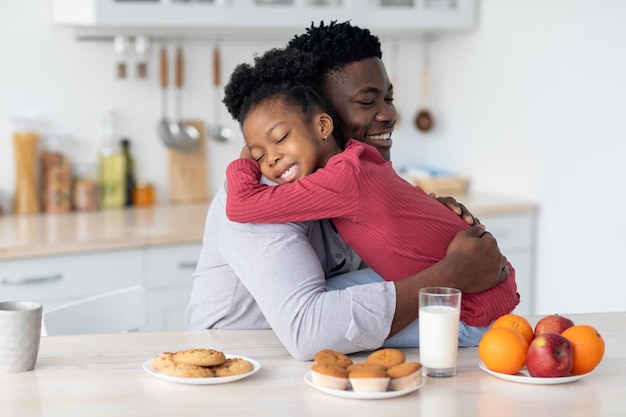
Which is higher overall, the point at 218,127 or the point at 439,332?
the point at 218,127

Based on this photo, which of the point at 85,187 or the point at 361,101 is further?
the point at 85,187

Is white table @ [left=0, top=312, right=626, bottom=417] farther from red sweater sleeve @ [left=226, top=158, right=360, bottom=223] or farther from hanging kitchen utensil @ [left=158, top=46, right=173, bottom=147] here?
hanging kitchen utensil @ [left=158, top=46, right=173, bottom=147]

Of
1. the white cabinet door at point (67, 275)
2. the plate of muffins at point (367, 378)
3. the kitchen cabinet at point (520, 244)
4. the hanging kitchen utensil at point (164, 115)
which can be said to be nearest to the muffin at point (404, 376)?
the plate of muffins at point (367, 378)

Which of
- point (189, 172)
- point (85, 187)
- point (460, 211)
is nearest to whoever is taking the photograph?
point (460, 211)

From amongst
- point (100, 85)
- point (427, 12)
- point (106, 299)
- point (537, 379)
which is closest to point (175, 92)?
point (100, 85)

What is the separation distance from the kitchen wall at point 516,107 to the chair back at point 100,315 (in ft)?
5.00

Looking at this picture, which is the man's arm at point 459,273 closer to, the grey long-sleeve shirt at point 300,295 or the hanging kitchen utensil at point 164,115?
the grey long-sleeve shirt at point 300,295

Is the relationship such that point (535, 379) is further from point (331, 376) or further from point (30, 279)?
point (30, 279)

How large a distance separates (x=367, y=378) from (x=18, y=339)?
0.55m

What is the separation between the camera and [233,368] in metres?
1.44

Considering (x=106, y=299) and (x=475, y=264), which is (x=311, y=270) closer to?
(x=475, y=264)

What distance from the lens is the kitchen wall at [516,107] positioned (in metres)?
3.33

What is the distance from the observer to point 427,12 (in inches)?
150

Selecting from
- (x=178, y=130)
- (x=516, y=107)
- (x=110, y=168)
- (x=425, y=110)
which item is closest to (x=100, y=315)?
(x=110, y=168)
